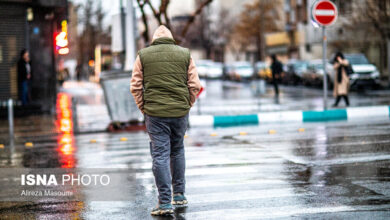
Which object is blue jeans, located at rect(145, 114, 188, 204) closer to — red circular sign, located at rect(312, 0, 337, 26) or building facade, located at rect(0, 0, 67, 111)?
red circular sign, located at rect(312, 0, 337, 26)

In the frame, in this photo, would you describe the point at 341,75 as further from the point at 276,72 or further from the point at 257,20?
the point at 257,20

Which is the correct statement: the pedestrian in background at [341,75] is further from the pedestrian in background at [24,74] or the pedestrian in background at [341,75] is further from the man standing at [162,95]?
the man standing at [162,95]

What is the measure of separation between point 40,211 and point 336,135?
780cm

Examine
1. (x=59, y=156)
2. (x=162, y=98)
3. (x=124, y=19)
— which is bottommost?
(x=59, y=156)

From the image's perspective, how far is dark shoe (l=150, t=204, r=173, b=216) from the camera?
21.9ft

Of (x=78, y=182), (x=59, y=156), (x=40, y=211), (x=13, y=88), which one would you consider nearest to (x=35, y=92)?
(x=13, y=88)

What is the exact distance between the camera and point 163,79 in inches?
268

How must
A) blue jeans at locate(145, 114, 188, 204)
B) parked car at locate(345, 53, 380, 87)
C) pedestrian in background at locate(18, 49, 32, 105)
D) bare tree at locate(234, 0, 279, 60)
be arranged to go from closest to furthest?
blue jeans at locate(145, 114, 188, 204) → pedestrian in background at locate(18, 49, 32, 105) → parked car at locate(345, 53, 380, 87) → bare tree at locate(234, 0, 279, 60)

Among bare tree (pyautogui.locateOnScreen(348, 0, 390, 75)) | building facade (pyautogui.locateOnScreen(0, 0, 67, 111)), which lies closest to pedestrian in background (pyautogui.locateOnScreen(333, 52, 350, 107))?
building facade (pyautogui.locateOnScreen(0, 0, 67, 111))

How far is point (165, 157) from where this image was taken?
682 centimetres

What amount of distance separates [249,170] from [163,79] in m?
3.01

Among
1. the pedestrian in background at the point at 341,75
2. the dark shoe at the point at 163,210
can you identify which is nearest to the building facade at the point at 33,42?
the pedestrian in background at the point at 341,75

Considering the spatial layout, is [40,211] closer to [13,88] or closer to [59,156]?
[59,156]

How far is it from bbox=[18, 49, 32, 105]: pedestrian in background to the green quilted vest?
16363 millimetres
